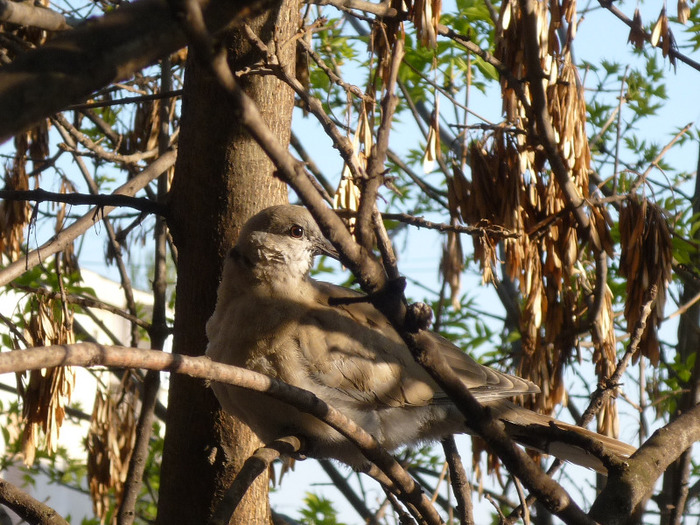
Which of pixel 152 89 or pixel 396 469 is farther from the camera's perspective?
pixel 152 89

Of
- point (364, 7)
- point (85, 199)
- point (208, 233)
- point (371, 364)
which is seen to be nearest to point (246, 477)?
point (371, 364)

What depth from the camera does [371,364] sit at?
2.94 meters

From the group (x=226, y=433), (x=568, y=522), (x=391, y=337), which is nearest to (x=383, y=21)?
(x=391, y=337)

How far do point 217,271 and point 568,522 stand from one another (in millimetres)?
1608

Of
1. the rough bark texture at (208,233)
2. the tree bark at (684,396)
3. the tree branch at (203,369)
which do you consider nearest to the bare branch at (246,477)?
the tree branch at (203,369)

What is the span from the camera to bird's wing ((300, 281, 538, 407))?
2.87m

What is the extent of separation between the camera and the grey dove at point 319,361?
2.75 meters

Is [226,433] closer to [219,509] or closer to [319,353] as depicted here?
[319,353]

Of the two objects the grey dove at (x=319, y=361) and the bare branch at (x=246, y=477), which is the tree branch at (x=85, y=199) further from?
the bare branch at (x=246, y=477)

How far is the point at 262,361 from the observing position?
A: 9.05 feet

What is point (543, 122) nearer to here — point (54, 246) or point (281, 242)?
point (281, 242)

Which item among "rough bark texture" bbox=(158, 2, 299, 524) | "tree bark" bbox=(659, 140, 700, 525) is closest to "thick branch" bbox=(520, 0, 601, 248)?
"tree bark" bbox=(659, 140, 700, 525)

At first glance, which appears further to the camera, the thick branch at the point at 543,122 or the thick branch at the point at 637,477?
the thick branch at the point at 543,122

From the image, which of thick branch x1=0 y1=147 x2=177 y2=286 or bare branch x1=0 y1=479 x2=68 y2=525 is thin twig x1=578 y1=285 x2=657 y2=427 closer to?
bare branch x1=0 y1=479 x2=68 y2=525
